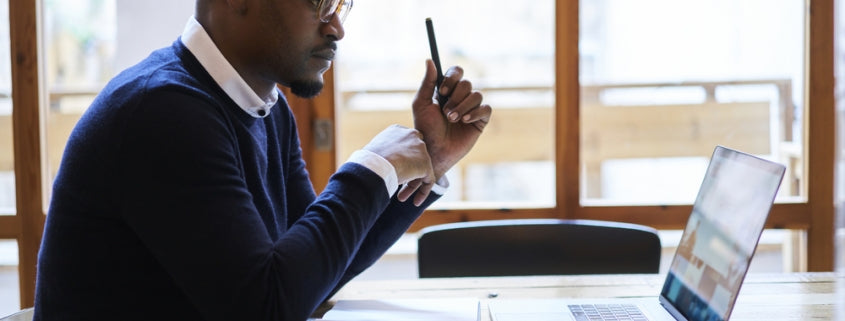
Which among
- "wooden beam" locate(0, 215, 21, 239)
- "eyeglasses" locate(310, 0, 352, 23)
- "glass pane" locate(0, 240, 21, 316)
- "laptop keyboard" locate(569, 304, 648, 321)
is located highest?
"eyeglasses" locate(310, 0, 352, 23)

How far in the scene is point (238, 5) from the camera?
3.82 ft

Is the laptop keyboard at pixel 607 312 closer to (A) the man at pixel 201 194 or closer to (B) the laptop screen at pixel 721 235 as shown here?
(B) the laptop screen at pixel 721 235

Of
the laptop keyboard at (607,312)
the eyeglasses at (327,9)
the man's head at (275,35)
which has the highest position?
the eyeglasses at (327,9)

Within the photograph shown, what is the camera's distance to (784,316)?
1.25 metres

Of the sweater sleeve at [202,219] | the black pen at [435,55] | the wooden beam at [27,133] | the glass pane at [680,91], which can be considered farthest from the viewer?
the glass pane at [680,91]

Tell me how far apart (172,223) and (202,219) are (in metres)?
0.04

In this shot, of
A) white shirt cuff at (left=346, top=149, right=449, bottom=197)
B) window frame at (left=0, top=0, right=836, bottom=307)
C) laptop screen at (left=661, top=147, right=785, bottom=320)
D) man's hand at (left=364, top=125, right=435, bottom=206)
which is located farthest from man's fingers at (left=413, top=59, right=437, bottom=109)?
window frame at (left=0, top=0, right=836, bottom=307)

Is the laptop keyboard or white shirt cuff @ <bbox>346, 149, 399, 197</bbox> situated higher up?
white shirt cuff @ <bbox>346, 149, 399, 197</bbox>

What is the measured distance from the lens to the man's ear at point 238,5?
116 cm

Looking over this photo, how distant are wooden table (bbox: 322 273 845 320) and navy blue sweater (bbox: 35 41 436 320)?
0.37 meters

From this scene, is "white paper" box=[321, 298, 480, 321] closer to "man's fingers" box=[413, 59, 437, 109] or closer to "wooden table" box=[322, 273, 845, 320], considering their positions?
"wooden table" box=[322, 273, 845, 320]

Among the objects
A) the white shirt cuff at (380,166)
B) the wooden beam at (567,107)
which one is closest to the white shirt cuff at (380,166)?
the white shirt cuff at (380,166)

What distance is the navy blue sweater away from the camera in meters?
0.91

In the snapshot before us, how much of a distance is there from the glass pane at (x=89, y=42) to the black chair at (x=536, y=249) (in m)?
1.18
